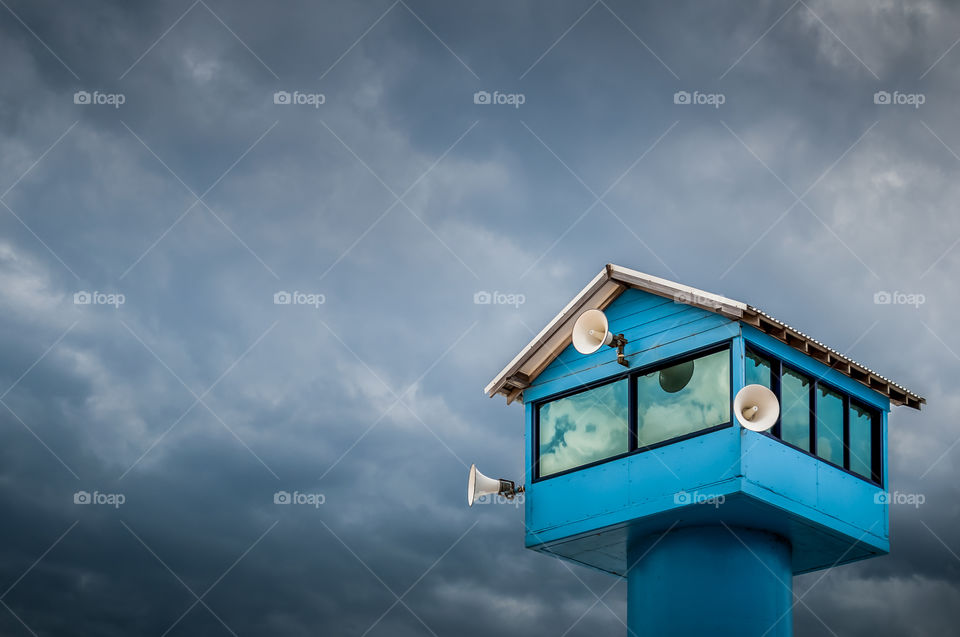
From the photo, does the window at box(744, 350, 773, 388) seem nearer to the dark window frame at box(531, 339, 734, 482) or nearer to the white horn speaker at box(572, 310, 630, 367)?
the dark window frame at box(531, 339, 734, 482)

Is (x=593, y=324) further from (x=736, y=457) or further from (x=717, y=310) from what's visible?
(x=736, y=457)

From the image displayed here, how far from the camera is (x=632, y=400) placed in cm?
2350

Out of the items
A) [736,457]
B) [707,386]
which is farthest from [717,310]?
[736,457]

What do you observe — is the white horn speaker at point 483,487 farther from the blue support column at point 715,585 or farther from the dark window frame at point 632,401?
the blue support column at point 715,585

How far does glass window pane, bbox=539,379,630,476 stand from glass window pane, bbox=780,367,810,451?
3.14 m

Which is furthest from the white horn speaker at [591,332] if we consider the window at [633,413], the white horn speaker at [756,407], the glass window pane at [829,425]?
the glass window pane at [829,425]

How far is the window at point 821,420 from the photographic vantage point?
2269 centimetres

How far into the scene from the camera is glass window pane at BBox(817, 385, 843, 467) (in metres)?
23.5

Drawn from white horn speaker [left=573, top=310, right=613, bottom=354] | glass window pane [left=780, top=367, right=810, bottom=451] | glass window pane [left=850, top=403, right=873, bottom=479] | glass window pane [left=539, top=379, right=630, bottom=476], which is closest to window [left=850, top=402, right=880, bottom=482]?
glass window pane [left=850, top=403, right=873, bottom=479]

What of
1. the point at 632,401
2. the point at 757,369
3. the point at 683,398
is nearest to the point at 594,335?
the point at 632,401

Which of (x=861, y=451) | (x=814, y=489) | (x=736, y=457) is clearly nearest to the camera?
(x=736, y=457)

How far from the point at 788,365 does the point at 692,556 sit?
170 inches

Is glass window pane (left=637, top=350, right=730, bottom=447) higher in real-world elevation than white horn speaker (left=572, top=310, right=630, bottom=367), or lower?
lower

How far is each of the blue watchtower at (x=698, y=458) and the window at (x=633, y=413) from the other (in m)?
0.03
